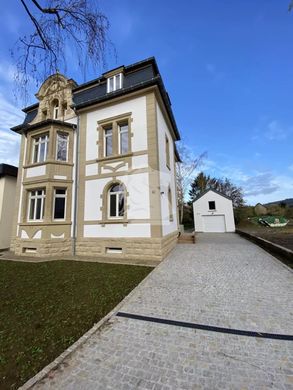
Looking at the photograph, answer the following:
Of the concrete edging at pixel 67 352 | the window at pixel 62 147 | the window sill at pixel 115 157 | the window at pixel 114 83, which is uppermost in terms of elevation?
the window at pixel 114 83

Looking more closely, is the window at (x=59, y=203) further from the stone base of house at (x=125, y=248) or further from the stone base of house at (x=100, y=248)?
the stone base of house at (x=125, y=248)

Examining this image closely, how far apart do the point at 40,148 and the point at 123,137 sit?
16.9 feet

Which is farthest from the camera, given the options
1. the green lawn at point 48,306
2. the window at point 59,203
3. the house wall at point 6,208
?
the house wall at point 6,208

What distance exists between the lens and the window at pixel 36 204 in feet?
33.4

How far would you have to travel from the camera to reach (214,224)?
25.1 meters

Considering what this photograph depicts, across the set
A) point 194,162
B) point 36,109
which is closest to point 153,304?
point 36,109

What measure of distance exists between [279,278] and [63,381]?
235 inches

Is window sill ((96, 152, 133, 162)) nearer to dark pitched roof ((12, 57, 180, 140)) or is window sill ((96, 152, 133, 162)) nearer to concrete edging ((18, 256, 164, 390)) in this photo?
dark pitched roof ((12, 57, 180, 140))

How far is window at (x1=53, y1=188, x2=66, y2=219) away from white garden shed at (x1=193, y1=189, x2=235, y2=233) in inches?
762

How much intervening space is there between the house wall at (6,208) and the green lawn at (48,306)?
560cm

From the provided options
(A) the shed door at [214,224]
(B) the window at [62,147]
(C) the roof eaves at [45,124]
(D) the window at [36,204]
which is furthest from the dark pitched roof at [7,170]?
(A) the shed door at [214,224]

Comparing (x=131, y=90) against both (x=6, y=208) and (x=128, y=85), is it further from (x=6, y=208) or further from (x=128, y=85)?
(x=6, y=208)

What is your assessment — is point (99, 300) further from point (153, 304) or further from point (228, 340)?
point (228, 340)

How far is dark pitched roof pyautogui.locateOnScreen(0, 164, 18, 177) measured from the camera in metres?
12.2
